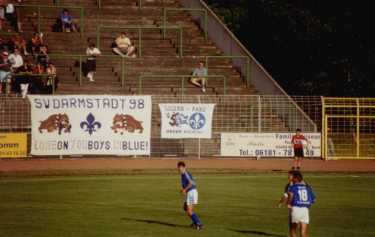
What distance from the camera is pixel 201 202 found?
3048 centimetres

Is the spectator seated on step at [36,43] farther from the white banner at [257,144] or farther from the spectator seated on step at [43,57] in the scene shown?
the white banner at [257,144]

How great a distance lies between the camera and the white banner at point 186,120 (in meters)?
45.3

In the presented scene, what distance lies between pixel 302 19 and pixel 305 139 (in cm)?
2562

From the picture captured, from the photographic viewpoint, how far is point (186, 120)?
45469 mm

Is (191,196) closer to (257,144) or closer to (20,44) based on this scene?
(257,144)

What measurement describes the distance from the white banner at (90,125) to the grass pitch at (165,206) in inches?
236

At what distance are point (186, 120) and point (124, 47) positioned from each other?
26.9ft

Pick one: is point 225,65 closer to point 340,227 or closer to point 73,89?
point 73,89

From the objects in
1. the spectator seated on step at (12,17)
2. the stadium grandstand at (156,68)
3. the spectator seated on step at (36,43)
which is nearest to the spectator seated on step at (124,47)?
the stadium grandstand at (156,68)

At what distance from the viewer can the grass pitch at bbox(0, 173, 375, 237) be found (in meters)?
24.4

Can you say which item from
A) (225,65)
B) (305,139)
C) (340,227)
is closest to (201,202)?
(340,227)

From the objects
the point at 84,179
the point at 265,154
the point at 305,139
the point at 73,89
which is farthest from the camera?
the point at 73,89

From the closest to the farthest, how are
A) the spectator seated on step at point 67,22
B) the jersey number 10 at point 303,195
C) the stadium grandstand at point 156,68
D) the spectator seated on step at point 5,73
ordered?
the jersey number 10 at point 303,195, the stadium grandstand at point 156,68, the spectator seated on step at point 5,73, the spectator seated on step at point 67,22

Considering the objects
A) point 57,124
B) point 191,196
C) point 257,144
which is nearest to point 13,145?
point 57,124
